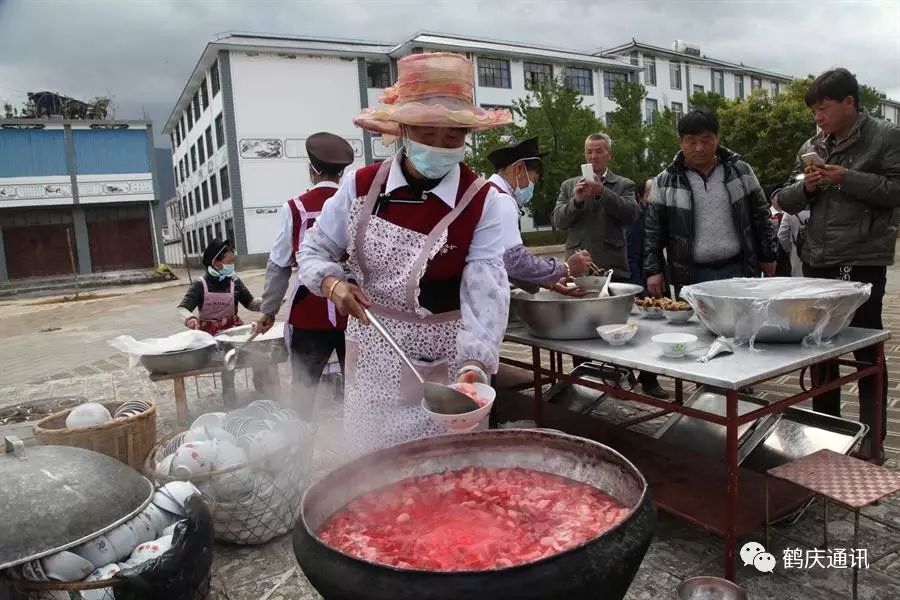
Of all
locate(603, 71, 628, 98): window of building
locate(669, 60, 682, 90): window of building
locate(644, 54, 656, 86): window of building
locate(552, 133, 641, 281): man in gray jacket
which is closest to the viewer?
locate(552, 133, 641, 281): man in gray jacket

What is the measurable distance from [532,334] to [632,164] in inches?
1016

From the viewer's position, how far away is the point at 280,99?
28.8 metres

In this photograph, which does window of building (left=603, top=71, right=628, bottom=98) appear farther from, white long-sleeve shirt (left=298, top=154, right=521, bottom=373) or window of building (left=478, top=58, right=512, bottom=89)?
white long-sleeve shirt (left=298, top=154, right=521, bottom=373)

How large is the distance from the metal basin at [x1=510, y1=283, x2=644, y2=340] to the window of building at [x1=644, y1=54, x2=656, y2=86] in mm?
41731

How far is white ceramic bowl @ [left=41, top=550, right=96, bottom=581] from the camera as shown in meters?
2.21

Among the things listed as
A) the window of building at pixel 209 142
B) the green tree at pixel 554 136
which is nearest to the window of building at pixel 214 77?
the window of building at pixel 209 142

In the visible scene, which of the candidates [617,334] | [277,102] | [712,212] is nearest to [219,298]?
[617,334]

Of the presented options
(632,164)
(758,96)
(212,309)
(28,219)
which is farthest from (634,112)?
(28,219)

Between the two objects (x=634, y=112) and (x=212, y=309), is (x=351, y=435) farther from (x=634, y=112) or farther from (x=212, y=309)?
(x=634, y=112)

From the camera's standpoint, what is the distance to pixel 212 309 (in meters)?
5.85

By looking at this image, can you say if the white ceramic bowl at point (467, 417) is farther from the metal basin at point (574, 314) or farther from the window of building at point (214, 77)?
the window of building at point (214, 77)

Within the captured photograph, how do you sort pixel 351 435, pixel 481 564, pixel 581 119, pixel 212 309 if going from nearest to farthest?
pixel 481 564 → pixel 351 435 → pixel 212 309 → pixel 581 119

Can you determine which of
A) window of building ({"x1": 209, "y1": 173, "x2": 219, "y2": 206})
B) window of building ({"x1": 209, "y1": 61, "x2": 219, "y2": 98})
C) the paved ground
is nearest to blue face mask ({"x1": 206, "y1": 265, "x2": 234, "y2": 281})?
the paved ground

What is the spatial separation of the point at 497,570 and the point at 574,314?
2047 millimetres
